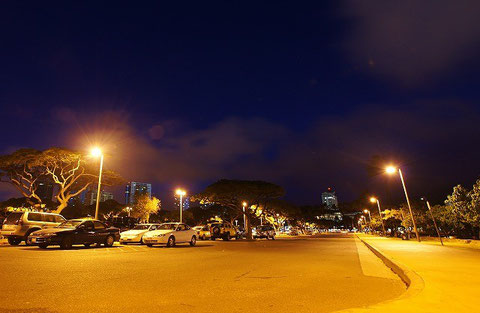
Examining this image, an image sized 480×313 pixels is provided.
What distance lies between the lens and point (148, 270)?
8797mm

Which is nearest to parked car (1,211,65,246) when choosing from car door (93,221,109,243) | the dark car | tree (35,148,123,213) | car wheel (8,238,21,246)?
car wheel (8,238,21,246)

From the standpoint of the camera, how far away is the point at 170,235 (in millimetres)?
19156

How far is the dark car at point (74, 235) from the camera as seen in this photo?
588 inches

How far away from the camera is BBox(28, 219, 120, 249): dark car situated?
588 inches

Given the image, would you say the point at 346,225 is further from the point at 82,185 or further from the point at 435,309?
the point at 435,309

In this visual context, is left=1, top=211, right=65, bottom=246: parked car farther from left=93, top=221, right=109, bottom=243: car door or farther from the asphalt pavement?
the asphalt pavement

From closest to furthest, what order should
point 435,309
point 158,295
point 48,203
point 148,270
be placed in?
point 435,309 < point 158,295 < point 148,270 < point 48,203

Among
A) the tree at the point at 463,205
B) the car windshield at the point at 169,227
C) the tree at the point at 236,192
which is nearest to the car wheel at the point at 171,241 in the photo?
the car windshield at the point at 169,227

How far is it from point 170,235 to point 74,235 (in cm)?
536

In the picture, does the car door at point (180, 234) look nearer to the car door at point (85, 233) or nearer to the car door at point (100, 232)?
the car door at point (100, 232)

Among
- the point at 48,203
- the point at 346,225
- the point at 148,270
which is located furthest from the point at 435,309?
→ the point at 346,225

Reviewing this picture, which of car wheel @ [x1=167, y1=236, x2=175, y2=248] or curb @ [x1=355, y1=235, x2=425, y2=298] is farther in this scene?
car wheel @ [x1=167, y1=236, x2=175, y2=248]

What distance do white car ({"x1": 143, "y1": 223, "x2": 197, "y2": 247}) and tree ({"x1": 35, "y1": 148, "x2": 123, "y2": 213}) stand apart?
15996 millimetres

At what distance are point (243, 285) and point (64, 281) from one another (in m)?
3.88
